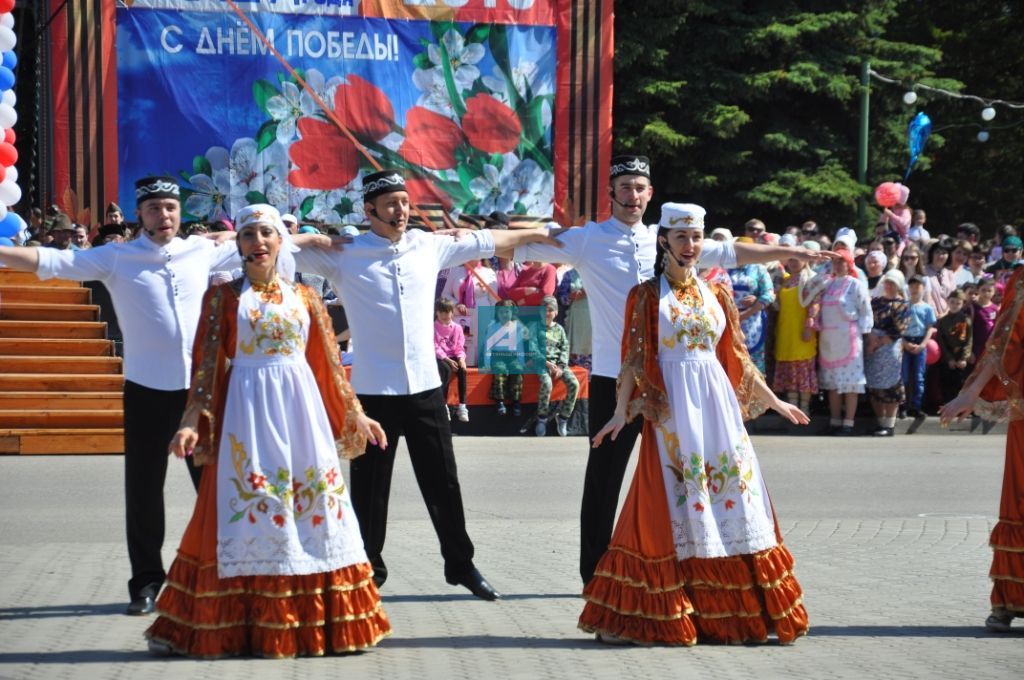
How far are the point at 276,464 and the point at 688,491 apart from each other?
186cm

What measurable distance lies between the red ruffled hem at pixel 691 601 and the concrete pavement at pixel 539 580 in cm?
10

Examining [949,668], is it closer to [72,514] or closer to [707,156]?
[72,514]

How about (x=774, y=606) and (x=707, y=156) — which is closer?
(x=774, y=606)

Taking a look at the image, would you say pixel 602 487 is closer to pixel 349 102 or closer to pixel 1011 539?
pixel 1011 539

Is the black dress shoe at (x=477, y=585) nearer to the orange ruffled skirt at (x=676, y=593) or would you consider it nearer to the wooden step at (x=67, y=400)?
the orange ruffled skirt at (x=676, y=593)

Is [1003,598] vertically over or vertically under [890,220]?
under

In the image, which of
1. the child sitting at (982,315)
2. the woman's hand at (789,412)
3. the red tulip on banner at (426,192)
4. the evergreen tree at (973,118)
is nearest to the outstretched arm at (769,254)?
the woman's hand at (789,412)

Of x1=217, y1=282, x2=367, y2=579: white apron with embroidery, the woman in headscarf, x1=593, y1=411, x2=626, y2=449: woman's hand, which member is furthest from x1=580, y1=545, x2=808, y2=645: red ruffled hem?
the woman in headscarf

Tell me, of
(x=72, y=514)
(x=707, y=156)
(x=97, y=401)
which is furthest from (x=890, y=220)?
(x=72, y=514)

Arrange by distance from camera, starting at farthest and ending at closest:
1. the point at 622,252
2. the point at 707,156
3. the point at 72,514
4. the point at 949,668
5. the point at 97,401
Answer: the point at 707,156, the point at 97,401, the point at 72,514, the point at 622,252, the point at 949,668

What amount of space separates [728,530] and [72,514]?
5301 millimetres

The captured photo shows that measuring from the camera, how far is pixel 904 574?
8.78 metres

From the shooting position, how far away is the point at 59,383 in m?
13.9

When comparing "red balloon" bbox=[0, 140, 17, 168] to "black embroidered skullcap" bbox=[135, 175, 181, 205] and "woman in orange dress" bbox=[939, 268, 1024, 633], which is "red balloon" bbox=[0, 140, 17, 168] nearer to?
"black embroidered skullcap" bbox=[135, 175, 181, 205]
